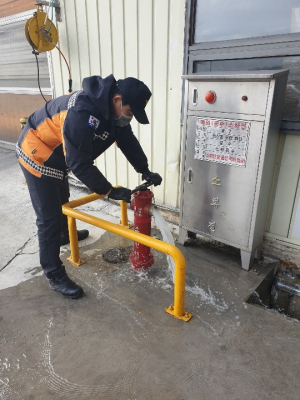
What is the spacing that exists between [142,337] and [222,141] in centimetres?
181

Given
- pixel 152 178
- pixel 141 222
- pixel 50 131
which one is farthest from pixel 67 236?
pixel 50 131

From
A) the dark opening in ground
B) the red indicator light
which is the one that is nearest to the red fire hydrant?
the red indicator light

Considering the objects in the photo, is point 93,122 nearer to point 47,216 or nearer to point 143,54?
point 47,216

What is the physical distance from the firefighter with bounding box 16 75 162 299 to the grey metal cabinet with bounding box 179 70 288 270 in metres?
0.51

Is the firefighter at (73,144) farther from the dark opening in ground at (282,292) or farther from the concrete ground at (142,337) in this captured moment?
the dark opening in ground at (282,292)

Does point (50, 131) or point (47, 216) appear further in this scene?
point (47, 216)

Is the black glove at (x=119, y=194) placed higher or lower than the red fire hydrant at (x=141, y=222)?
higher

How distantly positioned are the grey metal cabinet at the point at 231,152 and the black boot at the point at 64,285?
1379 millimetres

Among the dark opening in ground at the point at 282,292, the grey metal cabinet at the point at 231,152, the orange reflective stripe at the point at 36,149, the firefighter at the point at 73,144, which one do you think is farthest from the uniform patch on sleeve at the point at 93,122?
the dark opening in ground at the point at 282,292

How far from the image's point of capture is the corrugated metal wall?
3.30 m

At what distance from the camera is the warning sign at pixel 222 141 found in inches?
103

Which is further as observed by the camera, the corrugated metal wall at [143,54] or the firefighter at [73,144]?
the corrugated metal wall at [143,54]

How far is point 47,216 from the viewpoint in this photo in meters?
2.52

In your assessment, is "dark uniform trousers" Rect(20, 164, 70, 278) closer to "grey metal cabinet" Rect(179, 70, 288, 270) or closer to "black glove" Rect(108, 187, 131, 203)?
"black glove" Rect(108, 187, 131, 203)
